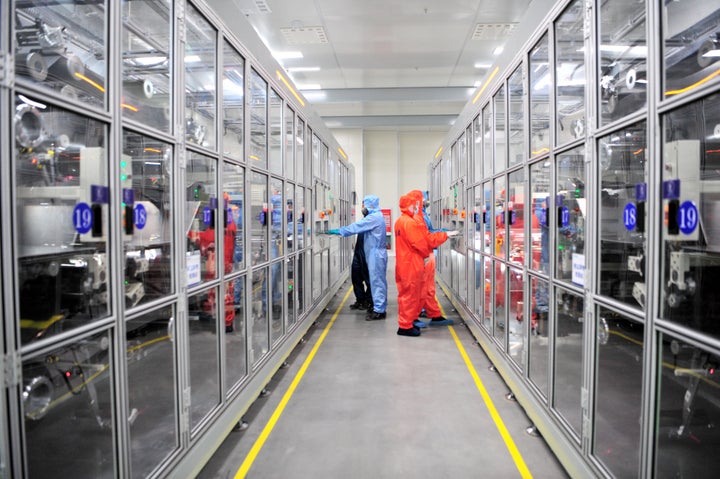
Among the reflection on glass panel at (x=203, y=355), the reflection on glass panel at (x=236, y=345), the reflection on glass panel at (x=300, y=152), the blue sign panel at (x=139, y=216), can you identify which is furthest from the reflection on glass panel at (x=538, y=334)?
the reflection on glass panel at (x=300, y=152)

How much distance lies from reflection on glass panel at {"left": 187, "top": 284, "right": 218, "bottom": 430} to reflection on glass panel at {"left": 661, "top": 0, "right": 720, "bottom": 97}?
3.12 metres

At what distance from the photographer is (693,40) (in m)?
2.71

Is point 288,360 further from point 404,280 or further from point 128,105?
point 128,105

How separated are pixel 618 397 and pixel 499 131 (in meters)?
2.41

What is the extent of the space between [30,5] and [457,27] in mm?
6340

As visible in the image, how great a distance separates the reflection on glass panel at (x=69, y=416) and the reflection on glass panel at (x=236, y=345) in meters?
0.77

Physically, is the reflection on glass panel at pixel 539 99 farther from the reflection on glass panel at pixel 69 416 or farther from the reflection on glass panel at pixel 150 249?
the reflection on glass panel at pixel 69 416

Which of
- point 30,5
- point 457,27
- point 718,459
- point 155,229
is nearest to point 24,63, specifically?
point 30,5

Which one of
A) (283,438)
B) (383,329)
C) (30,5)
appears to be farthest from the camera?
(383,329)

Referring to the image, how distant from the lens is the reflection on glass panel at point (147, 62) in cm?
202

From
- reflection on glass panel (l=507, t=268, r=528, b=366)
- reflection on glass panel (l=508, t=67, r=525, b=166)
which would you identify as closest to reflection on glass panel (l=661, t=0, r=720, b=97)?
reflection on glass panel (l=508, t=67, r=525, b=166)

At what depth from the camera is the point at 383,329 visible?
5.71 metres

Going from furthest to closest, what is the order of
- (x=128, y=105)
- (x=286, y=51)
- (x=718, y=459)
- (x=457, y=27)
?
1. (x=286, y=51)
2. (x=457, y=27)
3. (x=718, y=459)
4. (x=128, y=105)

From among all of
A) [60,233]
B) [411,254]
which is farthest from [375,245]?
[60,233]
